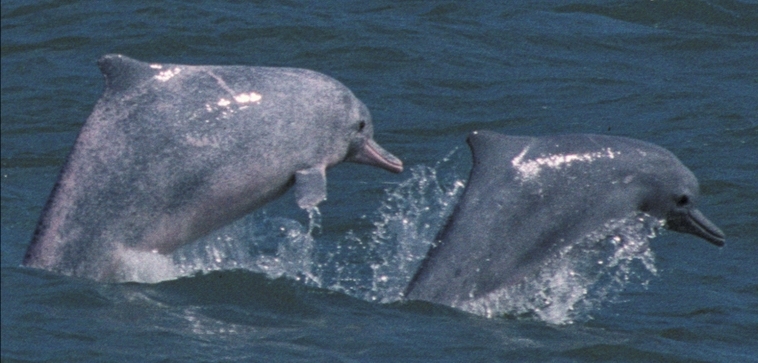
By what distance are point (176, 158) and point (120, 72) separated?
94 centimetres

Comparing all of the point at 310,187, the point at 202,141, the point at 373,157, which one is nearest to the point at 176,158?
the point at 202,141

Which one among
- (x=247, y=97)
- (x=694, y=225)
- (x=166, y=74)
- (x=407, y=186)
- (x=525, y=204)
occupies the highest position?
(x=166, y=74)

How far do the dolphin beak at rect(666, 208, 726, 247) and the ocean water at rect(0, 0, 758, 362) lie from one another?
0.35m

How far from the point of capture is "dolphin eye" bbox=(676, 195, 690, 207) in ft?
47.7

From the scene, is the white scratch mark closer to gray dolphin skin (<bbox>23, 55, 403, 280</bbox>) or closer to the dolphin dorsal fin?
gray dolphin skin (<bbox>23, 55, 403, 280</bbox>)

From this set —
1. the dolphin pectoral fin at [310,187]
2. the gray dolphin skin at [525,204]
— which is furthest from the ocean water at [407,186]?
the dolphin pectoral fin at [310,187]

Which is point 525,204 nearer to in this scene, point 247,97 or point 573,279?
point 573,279

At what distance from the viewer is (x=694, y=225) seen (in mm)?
Result: 14773

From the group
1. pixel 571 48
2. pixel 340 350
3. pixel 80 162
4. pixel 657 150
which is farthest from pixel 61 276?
pixel 571 48

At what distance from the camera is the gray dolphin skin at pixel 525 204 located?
44.8ft

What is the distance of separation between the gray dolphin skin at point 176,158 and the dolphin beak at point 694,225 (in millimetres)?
3197

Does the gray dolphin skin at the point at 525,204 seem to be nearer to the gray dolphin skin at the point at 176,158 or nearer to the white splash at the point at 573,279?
the white splash at the point at 573,279

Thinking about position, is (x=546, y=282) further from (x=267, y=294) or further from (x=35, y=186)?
(x=35, y=186)

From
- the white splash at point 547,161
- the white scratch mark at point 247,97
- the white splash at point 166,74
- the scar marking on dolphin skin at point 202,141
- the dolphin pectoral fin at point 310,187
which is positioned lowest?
the dolphin pectoral fin at point 310,187
